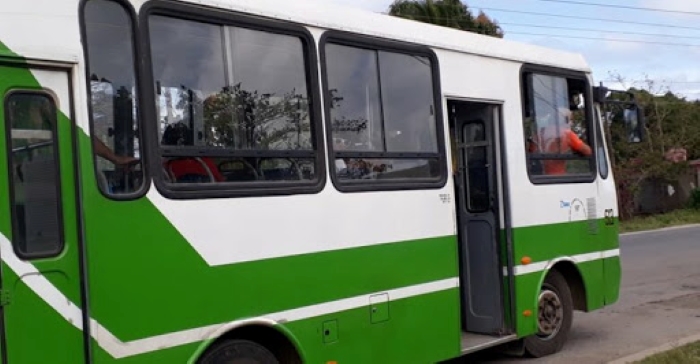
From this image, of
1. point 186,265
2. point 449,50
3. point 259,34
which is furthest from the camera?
point 449,50

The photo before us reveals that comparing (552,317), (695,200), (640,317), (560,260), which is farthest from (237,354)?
(695,200)

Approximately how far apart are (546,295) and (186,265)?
429 cm

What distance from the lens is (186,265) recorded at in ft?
14.4

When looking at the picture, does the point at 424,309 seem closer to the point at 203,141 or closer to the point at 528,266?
the point at 528,266

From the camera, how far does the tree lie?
91.5 feet

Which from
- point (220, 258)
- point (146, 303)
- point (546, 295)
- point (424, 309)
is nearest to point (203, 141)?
point (220, 258)

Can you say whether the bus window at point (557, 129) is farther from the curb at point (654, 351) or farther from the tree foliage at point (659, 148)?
the tree foliage at point (659, 148)

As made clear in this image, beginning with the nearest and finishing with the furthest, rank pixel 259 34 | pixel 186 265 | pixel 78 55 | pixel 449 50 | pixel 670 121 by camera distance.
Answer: pixel 78 55 → pixel 186 265 → pixel 259 34 → pixel 449 50 → pixel 670 121

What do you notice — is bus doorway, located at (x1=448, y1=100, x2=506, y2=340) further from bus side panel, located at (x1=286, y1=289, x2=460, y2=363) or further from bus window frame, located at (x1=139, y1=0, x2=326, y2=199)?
bus window frame, located at (x1=139, y1=0, x2=326, y2=199)

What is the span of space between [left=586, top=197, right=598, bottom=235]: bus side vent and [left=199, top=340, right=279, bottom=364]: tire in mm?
4307

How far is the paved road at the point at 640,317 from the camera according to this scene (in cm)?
790

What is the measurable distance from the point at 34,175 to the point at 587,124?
6011 millimetres

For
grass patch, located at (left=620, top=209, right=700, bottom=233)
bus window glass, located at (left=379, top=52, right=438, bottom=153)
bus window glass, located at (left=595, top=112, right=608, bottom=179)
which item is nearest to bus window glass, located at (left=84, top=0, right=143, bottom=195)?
bus window glass, located at (left=379, top=52, right=438, bottom=153)

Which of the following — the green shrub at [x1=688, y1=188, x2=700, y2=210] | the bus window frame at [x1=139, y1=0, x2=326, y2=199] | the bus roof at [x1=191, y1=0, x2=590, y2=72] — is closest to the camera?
the bus window frame at [x1=139, y1=0, x2=326, y2=199]
